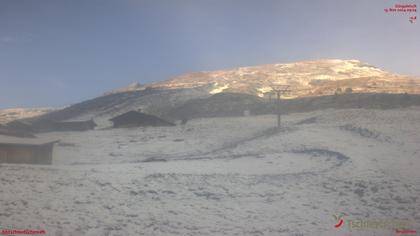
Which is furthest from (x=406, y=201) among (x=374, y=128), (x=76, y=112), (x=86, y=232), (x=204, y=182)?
(x=76, y=112)

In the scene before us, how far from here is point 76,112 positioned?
71.9 m

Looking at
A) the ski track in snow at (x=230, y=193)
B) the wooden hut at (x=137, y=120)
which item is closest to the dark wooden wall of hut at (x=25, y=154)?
the ski track in snow at (x=230, y=193)

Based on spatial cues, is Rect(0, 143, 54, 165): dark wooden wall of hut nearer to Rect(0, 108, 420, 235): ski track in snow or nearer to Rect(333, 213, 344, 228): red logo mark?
Rect(0, 108, 420, 235): ski track in snow

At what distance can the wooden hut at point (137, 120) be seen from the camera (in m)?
46.0

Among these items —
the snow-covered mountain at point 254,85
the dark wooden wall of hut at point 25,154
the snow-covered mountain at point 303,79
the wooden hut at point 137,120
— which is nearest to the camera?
the dark wooden wall of hut at point 25,154

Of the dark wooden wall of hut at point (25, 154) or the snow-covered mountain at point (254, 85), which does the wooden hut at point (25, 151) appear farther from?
the snow-covered mountain at point (254, 85)

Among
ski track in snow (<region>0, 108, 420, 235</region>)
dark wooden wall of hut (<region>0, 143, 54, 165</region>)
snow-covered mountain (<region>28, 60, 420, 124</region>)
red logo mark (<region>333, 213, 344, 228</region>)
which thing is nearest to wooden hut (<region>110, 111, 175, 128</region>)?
snow-covered mountain (<region>28, 60, 420, 124</region>)

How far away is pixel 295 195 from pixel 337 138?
14.2 metres

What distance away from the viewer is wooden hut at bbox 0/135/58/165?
62.1ft

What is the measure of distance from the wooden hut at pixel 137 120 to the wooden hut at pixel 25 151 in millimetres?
25075

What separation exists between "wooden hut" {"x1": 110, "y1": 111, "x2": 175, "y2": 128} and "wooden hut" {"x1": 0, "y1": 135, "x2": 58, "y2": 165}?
25.1m

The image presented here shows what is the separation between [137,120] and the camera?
1843 inches

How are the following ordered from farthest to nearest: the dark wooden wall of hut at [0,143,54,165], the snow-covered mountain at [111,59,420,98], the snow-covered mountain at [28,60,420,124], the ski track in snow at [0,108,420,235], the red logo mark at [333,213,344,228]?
the snow-covered mountain at [28,60,420,124] < the snow-covered mountain at [111,59,420,98] < the dark wooden wall of hut at [0,143,54,165] < the red logo mark at [333,213,344,228] < the ski track in snow at [0,108,420,235]

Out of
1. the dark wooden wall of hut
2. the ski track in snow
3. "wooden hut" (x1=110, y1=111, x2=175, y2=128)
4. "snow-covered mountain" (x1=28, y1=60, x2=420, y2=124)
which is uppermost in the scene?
"snow-covered mountain" (x1=28, y1=60, x2=420, y2=124)
